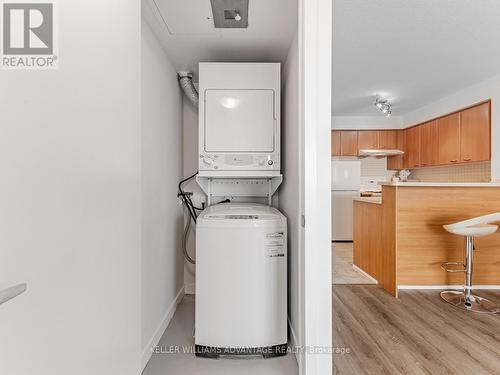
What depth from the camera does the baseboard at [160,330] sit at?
171 centimetres

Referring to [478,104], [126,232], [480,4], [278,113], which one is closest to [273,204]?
[278,113]

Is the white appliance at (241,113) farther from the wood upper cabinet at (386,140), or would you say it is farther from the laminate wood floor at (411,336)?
the wood upper cabinet at (386,140)

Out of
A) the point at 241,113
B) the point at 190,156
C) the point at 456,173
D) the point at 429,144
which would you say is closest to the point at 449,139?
the point at 429,144

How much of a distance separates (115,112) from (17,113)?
1.24ft

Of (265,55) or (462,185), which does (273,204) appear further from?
(462,185)

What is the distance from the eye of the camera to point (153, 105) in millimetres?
1965

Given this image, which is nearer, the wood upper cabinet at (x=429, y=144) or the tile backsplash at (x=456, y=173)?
the tile backsplash at (x=456, y=173)

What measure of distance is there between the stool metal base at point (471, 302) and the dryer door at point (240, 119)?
220 centimetres

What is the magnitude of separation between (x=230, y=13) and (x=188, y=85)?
3.15 feet

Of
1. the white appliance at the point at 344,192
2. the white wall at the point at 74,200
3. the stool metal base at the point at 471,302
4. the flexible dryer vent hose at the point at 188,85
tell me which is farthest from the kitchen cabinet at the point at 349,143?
the white wall at the point at 74,200

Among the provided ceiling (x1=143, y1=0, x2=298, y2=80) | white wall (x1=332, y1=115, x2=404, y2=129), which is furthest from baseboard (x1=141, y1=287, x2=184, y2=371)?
white wall (x1=332, y1=115, x2=404, y2=129)

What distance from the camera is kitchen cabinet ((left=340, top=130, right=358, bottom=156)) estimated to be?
545 centimetres

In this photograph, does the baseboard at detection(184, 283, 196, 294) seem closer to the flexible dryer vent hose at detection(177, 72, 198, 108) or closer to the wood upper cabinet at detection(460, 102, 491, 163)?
the flexible dryer vent hose at detection(177, 72, 198, 108)

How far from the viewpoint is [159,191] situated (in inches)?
82.9
